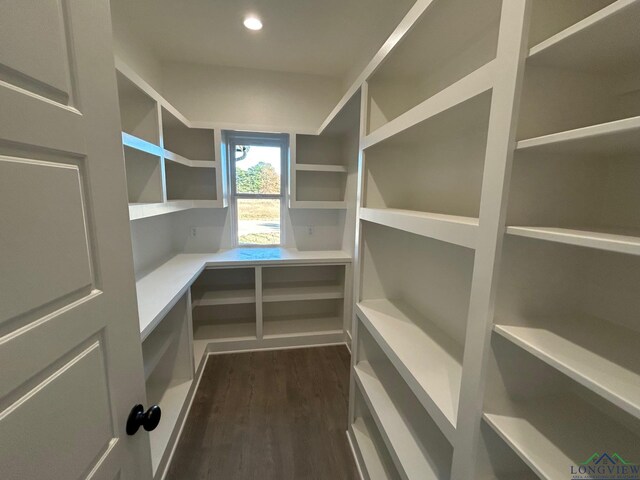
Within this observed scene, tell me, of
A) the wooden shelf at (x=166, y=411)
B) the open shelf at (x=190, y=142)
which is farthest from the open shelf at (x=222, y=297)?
the open shelf at (x=190, y=142)

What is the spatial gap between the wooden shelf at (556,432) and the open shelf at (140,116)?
2.34m

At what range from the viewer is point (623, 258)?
0.68 meters

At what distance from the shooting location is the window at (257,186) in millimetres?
2975

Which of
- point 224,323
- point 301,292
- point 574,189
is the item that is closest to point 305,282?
point 301,292

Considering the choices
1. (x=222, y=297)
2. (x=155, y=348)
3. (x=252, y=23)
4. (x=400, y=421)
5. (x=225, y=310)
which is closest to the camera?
(x=400, y=421)

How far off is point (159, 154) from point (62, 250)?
5.04 ft

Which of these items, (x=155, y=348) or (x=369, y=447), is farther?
(x=155, y=348)

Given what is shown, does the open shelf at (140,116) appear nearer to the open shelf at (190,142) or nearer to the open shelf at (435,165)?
the open shelf at (190,142)

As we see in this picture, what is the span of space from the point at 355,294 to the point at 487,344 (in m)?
0.99

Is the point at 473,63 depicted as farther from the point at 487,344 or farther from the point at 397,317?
the point at 397,317

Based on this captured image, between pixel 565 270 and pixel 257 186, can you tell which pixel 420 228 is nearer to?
pixel 565 270

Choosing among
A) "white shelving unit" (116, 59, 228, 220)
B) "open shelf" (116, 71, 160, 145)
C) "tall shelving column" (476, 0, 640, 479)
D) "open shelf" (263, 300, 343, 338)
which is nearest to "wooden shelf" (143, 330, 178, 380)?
"white shelving unit" (116, 59, 228, 220)

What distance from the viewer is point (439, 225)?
88cm

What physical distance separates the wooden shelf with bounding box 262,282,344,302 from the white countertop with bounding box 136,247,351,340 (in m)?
0.39
